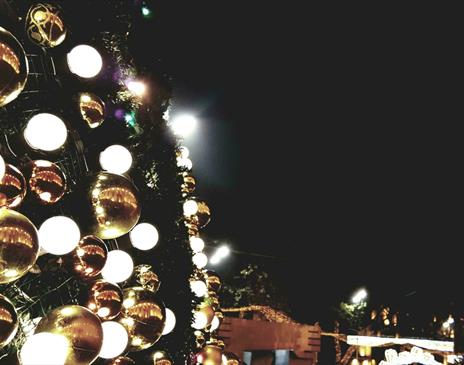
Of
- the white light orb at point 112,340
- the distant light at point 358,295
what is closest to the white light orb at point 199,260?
the white light orb at point 112,340

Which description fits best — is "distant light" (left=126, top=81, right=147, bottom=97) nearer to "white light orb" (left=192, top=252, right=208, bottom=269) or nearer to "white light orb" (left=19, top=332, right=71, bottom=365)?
"white light orb" (left=192, top=252, right=208, bottom=269)

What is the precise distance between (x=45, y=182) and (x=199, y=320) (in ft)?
6.48

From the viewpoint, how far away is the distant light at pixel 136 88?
318 cm

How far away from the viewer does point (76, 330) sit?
1.66 metres

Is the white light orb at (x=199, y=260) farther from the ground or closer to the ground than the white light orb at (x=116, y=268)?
farther from the ground

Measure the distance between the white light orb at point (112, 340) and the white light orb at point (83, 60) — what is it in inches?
52.4

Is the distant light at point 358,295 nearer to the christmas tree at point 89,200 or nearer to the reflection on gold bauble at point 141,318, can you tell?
the christmas tree at point 89,200

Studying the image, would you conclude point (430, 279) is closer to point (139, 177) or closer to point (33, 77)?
point (139, 177)

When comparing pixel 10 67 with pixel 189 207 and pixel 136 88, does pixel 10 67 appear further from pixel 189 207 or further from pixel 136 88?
pixel 189 207

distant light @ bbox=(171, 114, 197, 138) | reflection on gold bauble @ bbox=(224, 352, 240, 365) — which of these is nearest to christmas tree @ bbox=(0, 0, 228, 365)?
distant light @ bbox=(171, 114, 197, 138)

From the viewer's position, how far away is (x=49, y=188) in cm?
189

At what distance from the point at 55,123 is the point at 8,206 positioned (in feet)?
1.33

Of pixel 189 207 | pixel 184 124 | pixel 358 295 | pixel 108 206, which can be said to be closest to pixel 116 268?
pixel 108 206

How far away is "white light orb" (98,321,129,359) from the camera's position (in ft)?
6.65
